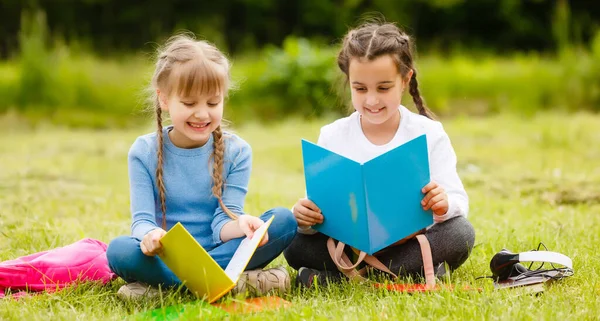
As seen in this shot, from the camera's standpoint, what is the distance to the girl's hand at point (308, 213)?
100 inches

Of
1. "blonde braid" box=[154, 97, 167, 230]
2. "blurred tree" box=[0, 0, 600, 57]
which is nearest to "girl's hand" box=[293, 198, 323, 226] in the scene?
"blonde braid" box=[154, 97, 167, 230]

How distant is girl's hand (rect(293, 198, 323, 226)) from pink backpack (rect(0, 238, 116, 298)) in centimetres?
71

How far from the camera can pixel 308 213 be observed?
8.37ft

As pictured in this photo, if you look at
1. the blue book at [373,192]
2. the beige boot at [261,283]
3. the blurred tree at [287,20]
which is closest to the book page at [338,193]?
the blue book at [373,192]

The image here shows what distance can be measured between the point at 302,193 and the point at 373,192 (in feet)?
8.39

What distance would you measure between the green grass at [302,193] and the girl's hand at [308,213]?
0.24m

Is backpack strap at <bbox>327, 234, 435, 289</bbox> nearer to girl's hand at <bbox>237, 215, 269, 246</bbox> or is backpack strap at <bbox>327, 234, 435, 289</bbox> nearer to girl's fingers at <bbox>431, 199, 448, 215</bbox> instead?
girl's fingers at <bbox>431, 199, 448, 215</bbox>

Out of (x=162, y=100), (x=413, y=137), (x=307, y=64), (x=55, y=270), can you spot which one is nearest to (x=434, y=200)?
(x=413, y=137)

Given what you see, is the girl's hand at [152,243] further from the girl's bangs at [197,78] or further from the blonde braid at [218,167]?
the girl's bangs at [197,78]

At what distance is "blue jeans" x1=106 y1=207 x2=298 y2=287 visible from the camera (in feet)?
7.81

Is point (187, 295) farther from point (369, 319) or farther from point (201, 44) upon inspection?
point (201, 44)

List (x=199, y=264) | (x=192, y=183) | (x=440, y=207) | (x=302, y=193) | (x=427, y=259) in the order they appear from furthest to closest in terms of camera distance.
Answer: (x=302, y=193) < (x=192, y=183) < (x=427, y=259) < (x=440, y=207) < (x=199, y=264)

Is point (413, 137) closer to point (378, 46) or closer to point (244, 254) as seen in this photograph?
point (378, 46)

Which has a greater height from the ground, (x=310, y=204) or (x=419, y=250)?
(x=310, y=204)
